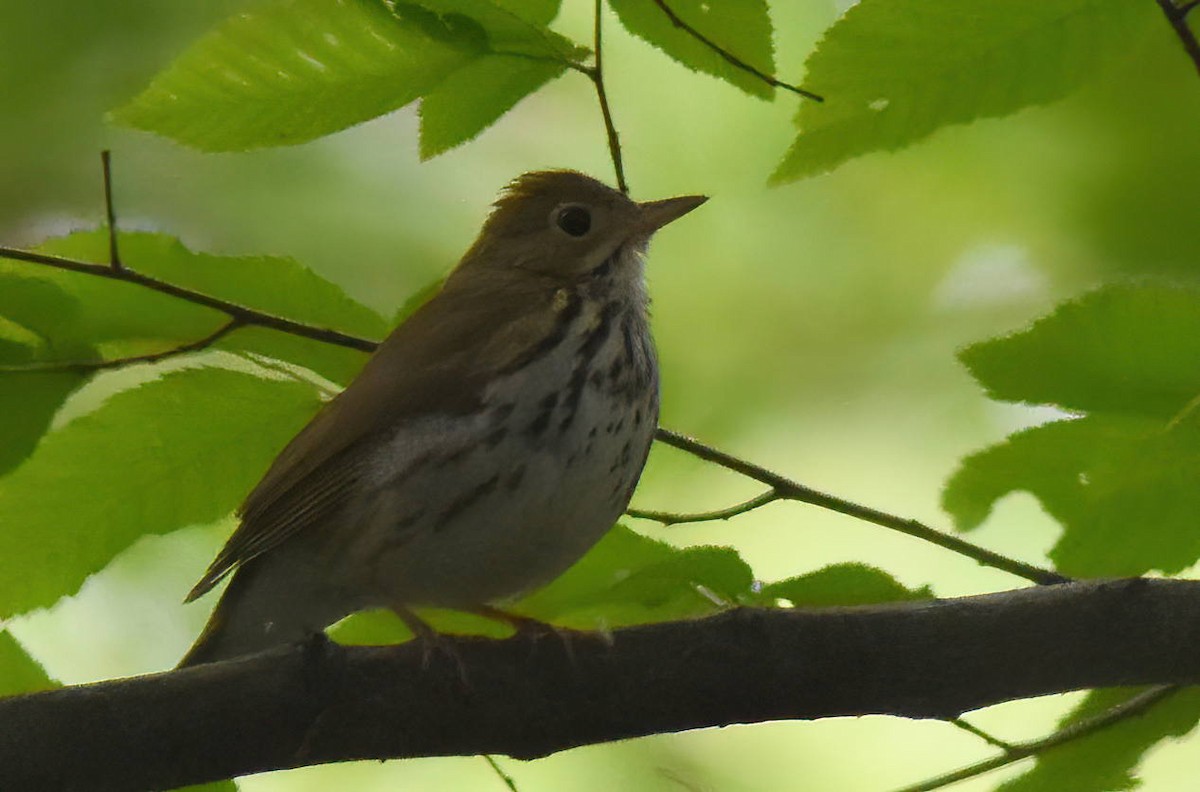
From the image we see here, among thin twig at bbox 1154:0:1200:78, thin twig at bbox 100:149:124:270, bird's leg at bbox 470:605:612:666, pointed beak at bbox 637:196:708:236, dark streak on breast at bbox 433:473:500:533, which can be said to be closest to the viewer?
thin twig at bbox 1154:0:1200:78

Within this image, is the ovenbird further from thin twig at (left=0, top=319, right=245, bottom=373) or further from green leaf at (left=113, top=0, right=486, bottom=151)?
green leaf at (left=113, top=0, right=486, bottom=151)

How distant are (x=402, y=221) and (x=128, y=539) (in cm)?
253

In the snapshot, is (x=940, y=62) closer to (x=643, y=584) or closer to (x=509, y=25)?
(x=509, y=25)

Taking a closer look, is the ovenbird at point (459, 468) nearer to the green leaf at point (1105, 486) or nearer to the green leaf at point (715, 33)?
the green leaf at point (715, 33)

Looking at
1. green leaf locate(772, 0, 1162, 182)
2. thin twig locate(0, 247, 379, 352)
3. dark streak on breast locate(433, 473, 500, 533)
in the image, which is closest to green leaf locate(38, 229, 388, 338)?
thin twig locate(0, 247, 379, 352)

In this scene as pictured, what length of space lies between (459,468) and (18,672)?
764 mm

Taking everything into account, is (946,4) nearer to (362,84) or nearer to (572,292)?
(362,84)

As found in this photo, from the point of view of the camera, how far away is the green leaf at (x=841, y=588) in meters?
1.76

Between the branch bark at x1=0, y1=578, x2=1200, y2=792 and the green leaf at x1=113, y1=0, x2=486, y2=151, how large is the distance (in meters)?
0.65

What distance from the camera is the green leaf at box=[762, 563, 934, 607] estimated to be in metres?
1.76

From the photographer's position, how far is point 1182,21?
1.62 m

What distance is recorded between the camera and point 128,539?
74.2 inches

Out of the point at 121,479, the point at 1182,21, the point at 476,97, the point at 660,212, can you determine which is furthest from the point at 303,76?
the point at 660,212

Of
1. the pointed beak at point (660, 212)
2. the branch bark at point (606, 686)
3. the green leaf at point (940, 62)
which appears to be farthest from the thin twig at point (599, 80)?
the pointed beak at point (660, 212)
